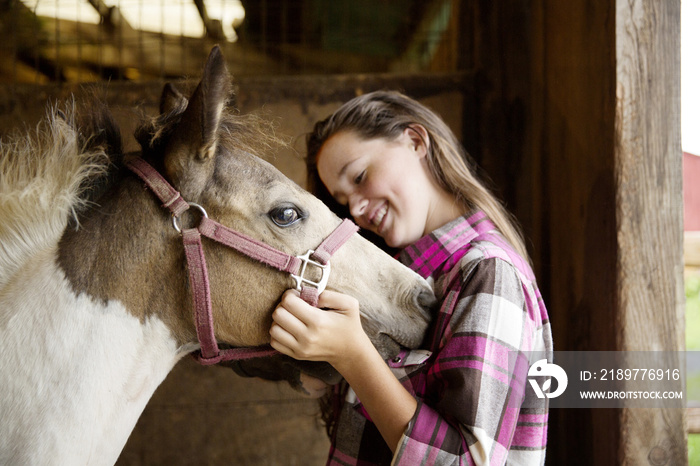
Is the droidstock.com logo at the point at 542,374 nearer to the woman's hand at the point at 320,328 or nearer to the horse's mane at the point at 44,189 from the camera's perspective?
the woman's hand at the point at 320,328

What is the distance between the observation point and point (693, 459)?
4.75ft

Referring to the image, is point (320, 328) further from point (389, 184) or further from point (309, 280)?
point (389, 184)

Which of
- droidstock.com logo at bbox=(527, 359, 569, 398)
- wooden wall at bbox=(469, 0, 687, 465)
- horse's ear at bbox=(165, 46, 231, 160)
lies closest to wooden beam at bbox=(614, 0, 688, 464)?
wooden wall at bbox=(469, 0, 687, 465)

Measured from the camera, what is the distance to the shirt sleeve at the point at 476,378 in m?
1.05

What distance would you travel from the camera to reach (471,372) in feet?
3.50

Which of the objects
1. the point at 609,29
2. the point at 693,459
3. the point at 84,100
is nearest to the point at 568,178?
the point at 609,29

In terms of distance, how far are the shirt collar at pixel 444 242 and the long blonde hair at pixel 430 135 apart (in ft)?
0.24

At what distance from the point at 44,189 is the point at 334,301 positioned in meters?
0.65

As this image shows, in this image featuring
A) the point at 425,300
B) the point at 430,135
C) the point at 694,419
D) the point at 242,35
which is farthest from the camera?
the point at 242,35

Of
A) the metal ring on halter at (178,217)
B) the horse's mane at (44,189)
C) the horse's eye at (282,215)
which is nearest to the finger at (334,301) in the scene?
the horse's eye at (282,215)

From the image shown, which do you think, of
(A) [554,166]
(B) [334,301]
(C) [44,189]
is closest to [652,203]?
(A) [554,166]

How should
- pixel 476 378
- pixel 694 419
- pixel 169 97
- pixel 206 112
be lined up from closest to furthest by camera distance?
pixel 206 112
pixel 476 378
pixel 169 97
pixel 694 419

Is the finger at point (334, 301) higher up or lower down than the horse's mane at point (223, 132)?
lower down

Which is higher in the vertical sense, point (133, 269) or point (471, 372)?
point (133, 269)
